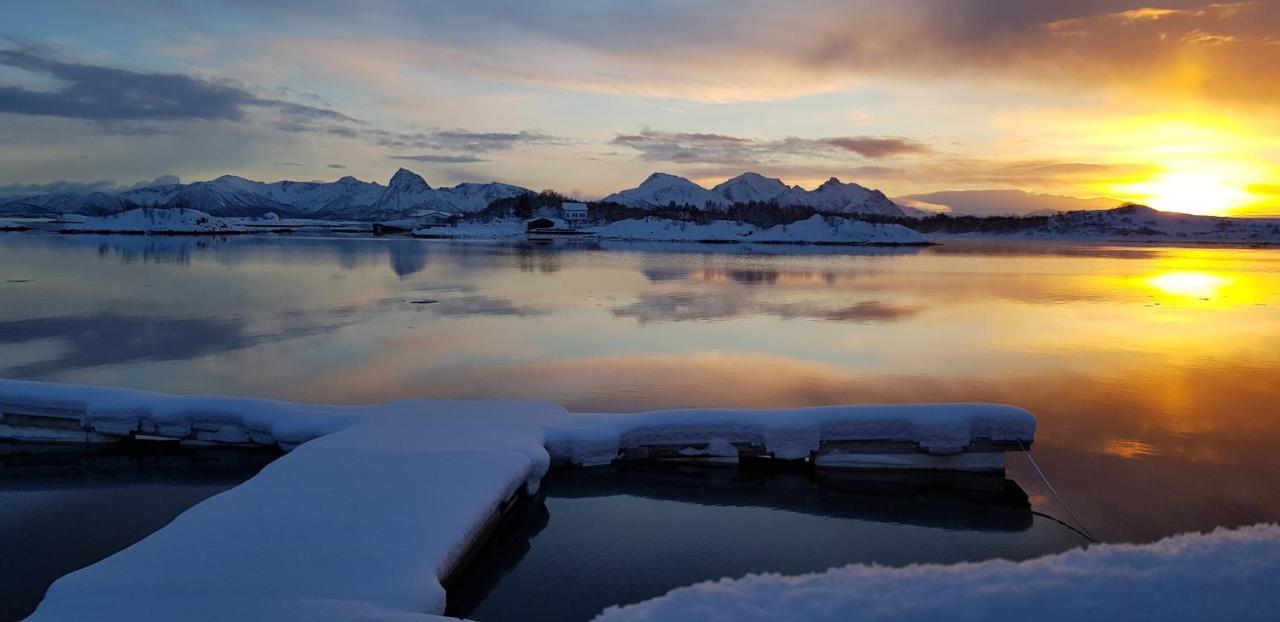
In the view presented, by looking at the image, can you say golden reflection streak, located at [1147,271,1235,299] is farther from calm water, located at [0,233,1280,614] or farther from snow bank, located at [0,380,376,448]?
snow bank, located at [0,380,376,448]

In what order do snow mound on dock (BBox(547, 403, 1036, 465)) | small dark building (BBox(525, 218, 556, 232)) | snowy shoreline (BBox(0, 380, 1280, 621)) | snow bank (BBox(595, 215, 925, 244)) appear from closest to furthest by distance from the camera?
snowy shoreline (BBox(0, 380, 1280, 621)) → snow mound on dock (BBox(547, 403, 1036, 465)) → snow bank (BBox(595, 215, 925, 244)) → small dark building (BBox(525, 218, 556, 232))

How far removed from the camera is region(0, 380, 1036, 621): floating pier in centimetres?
459

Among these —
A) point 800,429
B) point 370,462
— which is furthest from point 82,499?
point 800,429

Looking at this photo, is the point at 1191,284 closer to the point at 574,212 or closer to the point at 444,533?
the point at 444,533

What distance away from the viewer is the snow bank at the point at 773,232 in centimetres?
9794

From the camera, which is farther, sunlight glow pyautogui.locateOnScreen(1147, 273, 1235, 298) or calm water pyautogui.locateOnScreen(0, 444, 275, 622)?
sunlight glow pyautogui.locateOnScreen(1147, 273, 1235, 298)

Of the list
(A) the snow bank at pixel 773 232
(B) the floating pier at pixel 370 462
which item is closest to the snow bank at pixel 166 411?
(B) the floating pier at pixel 370 462

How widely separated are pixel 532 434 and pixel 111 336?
41.6 ft

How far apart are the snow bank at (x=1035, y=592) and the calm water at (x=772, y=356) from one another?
230 cm

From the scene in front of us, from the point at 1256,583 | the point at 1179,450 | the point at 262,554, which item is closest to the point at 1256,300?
the point at 1179,450

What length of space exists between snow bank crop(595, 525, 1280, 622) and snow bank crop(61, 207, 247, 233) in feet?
367

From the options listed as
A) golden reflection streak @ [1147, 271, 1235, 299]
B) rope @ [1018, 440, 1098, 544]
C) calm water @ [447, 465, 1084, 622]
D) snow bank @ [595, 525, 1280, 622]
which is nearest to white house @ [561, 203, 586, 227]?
golden reflection streak @ [1147, 271, 1235, 299]

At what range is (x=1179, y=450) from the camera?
9.29 m

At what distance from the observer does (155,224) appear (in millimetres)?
110500
